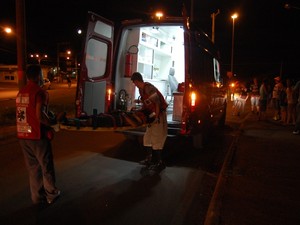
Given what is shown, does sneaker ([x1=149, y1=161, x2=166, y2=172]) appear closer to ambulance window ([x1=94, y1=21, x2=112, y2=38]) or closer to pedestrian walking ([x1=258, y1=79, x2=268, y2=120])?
→ ambulance window ([x1=94, y1=21, x2=112, y2=38])

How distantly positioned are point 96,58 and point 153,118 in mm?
2121

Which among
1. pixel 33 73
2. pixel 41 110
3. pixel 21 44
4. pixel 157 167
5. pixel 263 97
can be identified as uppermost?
pixel 21 44

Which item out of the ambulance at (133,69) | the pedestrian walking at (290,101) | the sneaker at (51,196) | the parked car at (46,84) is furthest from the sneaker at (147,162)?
the pedestrian walking at (290,101)

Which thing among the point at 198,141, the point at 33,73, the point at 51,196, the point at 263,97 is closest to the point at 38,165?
the point at 51,196

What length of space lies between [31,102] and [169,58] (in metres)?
7.60

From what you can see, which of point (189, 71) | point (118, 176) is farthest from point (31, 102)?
point (189, 71)

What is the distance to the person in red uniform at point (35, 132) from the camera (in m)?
3.90

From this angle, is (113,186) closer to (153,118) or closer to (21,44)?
(153,118)

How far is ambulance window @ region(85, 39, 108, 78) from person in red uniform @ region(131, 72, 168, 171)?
1.27 m

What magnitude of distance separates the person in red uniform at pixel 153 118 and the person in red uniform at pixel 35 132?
205 centimetres

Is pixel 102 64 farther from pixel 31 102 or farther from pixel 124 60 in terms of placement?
pixel 31 102

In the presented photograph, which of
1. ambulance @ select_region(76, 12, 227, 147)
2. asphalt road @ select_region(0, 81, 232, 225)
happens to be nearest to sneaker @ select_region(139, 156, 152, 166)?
asphalt road @ select_region(0, 81, 232, 225)

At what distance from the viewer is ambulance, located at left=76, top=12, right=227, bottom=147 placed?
249 inches

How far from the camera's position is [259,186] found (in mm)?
5062
